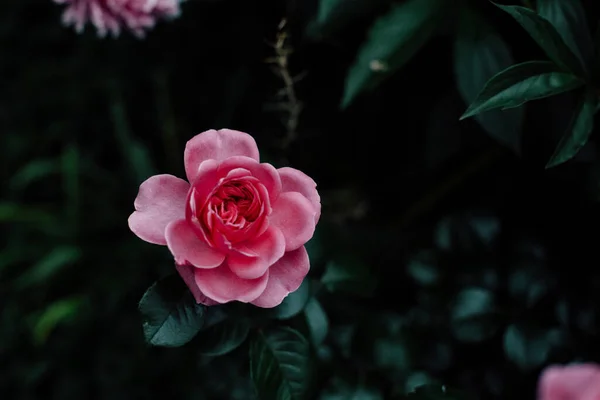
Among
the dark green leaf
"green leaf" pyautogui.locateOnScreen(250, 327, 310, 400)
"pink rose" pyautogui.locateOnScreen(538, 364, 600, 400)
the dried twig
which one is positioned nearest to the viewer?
"pink rose" pyautogui.locateOnScreen(538, 364, 600, 400)

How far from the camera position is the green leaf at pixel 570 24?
617mm

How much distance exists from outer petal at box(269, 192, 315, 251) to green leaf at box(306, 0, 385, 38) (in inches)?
9.3

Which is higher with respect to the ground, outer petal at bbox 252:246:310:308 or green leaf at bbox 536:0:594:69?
green leaf at bbox 536:0:594:69

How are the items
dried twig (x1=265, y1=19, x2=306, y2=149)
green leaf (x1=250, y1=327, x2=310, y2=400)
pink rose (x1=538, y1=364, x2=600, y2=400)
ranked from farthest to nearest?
dried twig (x1=265, y1=19, x2=306, y2=149) → green leaf (x1=250, y1=327, x2=310, y2=400) → pink rose (x1=538, y1=364, x2=600, y2=400)

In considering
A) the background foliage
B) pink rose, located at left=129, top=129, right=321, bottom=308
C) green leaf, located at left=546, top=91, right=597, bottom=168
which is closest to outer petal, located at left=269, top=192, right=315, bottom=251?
pink rose, located at left=129, top=129, right=321, bottom=308

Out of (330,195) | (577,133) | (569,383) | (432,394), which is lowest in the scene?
(330,195)

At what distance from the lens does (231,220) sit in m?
0.53

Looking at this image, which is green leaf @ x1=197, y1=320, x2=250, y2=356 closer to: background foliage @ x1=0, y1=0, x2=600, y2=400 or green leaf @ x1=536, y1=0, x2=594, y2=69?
background foliage @ x1=0, y1=0, x2=600, y2=400

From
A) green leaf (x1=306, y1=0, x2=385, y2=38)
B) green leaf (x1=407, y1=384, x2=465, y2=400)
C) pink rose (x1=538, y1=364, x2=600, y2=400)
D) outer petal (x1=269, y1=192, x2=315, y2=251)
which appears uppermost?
green leaf (x1=306, y1=0, x2=385, y2=38)

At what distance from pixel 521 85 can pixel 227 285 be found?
0.96ft

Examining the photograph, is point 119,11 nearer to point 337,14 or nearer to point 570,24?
point 337,14

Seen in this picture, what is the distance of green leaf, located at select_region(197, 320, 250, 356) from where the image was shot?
59cm

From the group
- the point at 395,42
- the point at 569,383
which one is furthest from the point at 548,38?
the point at 569,383

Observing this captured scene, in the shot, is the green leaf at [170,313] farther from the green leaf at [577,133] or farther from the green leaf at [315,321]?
the green leaf at [577,133]
